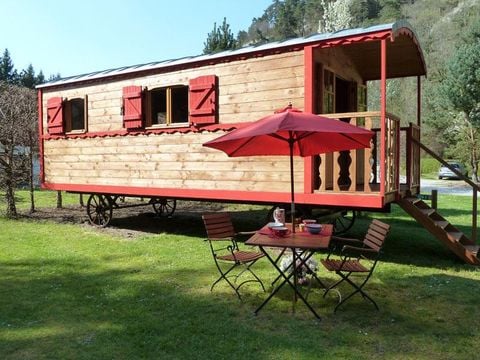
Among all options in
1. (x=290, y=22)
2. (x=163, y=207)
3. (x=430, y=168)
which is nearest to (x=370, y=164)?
(x=163, y=207)

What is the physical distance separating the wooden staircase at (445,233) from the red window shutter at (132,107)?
4.90 metres

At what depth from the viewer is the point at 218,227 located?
17.2 ft

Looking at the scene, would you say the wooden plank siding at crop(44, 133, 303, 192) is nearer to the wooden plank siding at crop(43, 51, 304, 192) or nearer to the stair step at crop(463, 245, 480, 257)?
the wooden plank siding at crop(43, 51, 304, 192)

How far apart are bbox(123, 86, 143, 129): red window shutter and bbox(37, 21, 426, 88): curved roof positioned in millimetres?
343

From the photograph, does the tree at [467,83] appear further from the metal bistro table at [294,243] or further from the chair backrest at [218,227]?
the metal bistro table at [294,243]

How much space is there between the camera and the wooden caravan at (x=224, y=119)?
251 inches

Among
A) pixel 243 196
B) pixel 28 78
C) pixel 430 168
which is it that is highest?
pixel 28 78

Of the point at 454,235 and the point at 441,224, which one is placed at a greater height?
the point at 441,224

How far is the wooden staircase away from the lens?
20.5 feet

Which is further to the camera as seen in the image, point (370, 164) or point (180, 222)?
point (180, 222)

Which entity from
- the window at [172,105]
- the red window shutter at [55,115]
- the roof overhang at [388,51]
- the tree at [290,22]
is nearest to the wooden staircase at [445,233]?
the roof overhang at [388,51]

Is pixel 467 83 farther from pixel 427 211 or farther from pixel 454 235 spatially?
pixel 454 235

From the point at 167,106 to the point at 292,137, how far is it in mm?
4140

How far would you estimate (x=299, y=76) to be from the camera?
6.63 m
